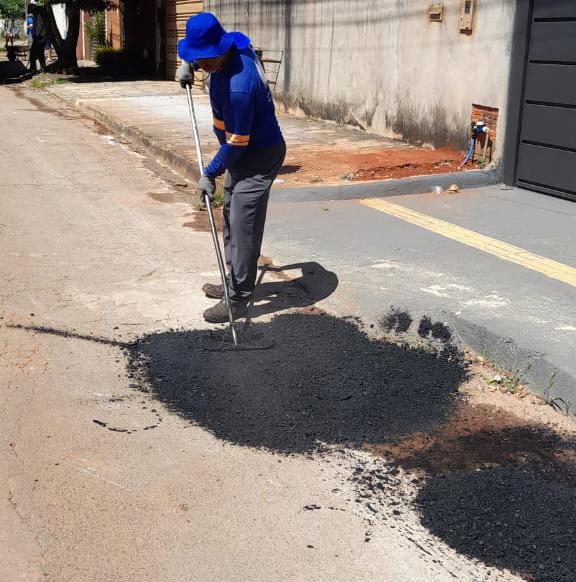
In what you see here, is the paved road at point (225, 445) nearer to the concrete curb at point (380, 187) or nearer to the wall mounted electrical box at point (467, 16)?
the concrete curb at point (380, 187)

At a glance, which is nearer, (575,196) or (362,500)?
(362,500)

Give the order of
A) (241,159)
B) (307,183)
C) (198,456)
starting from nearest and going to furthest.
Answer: (198,456), (241,159), (307,183)

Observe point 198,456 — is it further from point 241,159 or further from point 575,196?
point 575,196

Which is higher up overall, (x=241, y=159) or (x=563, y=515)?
(x=241, y=159)

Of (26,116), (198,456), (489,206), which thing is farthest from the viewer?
(26,116)

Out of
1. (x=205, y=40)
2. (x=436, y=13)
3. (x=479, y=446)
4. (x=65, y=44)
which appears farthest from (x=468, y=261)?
(x=65, y=44)

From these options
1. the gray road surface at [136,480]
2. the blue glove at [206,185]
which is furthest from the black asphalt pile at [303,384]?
the blue glove at [206,185]

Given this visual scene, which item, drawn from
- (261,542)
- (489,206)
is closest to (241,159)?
(261,542)

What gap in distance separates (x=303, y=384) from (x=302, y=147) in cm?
736

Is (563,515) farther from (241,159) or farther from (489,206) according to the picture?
(489,206)

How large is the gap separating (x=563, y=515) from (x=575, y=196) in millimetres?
5512

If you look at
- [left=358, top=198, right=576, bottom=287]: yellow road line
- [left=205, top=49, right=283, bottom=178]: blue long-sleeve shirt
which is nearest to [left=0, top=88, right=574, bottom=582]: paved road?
[left=358, top=198, right=576, bottom=287]: yellow road line

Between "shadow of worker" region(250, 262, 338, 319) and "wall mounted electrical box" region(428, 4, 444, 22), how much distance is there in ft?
17.0

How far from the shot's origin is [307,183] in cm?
888
